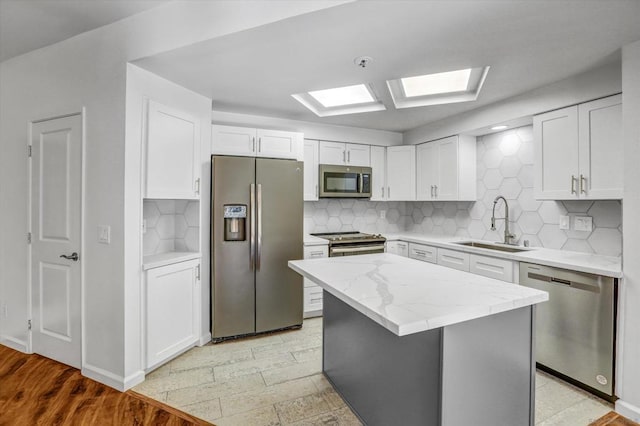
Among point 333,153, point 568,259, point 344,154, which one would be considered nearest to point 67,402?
point 333,153

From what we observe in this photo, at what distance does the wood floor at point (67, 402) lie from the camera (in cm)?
183

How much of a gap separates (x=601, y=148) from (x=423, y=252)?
1.86 m

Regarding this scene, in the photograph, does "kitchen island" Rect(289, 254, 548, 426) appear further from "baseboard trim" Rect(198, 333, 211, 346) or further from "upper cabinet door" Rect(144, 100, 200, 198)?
"baseboard trim" Rect(198, 333, 211, 346)

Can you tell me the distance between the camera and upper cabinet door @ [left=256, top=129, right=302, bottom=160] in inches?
126

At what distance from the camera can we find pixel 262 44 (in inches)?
76.2

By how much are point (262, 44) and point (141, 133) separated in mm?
1132

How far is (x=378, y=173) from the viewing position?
4.18 meters

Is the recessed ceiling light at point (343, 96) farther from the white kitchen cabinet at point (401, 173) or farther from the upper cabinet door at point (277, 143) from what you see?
the white kitchen cabinet at point (401, 173)

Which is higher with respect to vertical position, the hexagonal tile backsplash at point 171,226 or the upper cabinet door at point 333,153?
the upper cabinet door at point 333,153

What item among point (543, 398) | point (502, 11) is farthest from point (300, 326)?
point (502, 11)

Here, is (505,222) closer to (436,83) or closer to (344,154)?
(436,83)

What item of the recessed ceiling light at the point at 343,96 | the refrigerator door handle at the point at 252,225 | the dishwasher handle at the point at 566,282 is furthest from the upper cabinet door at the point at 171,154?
the dishwasher handle at the point at 566,282

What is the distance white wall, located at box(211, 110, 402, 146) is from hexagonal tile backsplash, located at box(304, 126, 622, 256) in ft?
2.89

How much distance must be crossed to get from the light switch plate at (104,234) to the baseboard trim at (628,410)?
11.8ft
